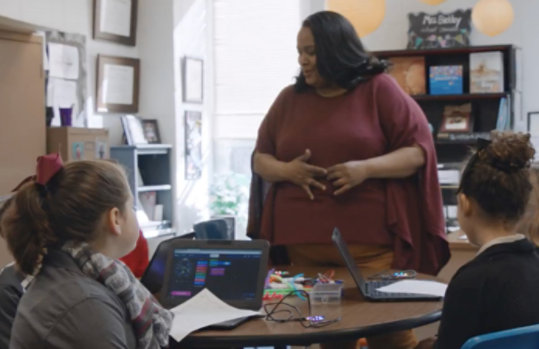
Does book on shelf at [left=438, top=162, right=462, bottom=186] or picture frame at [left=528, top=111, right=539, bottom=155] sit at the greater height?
picture frame at [left=528, top=111, right=539, bottom=155]

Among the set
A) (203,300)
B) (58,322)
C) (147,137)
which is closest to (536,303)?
(203,300)

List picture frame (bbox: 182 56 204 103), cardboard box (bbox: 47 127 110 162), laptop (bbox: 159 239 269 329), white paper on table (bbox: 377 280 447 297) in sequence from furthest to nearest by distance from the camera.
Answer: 1. picture frame (bbox: 182 56 204 103)
2. cardboard box (bbox: 47 127 110 162)
3. white paper on table (bbox: 377 280 447 297)
4. laptop (bbox: 159 239 269 329)

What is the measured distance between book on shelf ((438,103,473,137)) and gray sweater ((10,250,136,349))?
4.28 metres

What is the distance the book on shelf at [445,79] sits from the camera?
17.6ft

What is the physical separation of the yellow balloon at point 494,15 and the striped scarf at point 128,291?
382 cm

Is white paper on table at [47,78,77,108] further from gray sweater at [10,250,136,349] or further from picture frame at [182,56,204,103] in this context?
gray sweater at [10,250,136,349]

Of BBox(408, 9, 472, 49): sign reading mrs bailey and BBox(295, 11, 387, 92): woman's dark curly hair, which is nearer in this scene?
BBox(295, 11, 387, 92): woman's dark curly hair

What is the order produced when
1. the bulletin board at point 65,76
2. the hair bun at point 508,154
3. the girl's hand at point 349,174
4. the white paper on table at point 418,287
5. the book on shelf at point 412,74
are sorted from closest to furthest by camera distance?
the hair bun at point 508,154 → the white paper on table at point 418,287 → the girl's hand at point 349,174 → the bulletin board at point 65,76 → the book on shelf at point 412,74

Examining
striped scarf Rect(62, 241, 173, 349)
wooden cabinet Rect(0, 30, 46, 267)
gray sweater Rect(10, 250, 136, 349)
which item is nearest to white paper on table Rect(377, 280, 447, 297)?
striped scarf Rect(62, 241, 173, 349)

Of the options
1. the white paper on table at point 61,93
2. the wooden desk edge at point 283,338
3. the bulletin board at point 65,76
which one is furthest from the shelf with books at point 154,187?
the wooden desk edge at point 283,338

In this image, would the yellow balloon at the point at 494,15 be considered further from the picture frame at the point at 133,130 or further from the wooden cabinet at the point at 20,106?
the wooden cabinet at the point at 20,106

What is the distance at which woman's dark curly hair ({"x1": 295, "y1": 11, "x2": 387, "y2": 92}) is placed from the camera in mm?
2381

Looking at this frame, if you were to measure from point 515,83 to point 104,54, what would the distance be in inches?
116

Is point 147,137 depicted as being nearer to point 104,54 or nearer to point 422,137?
point 104,54
